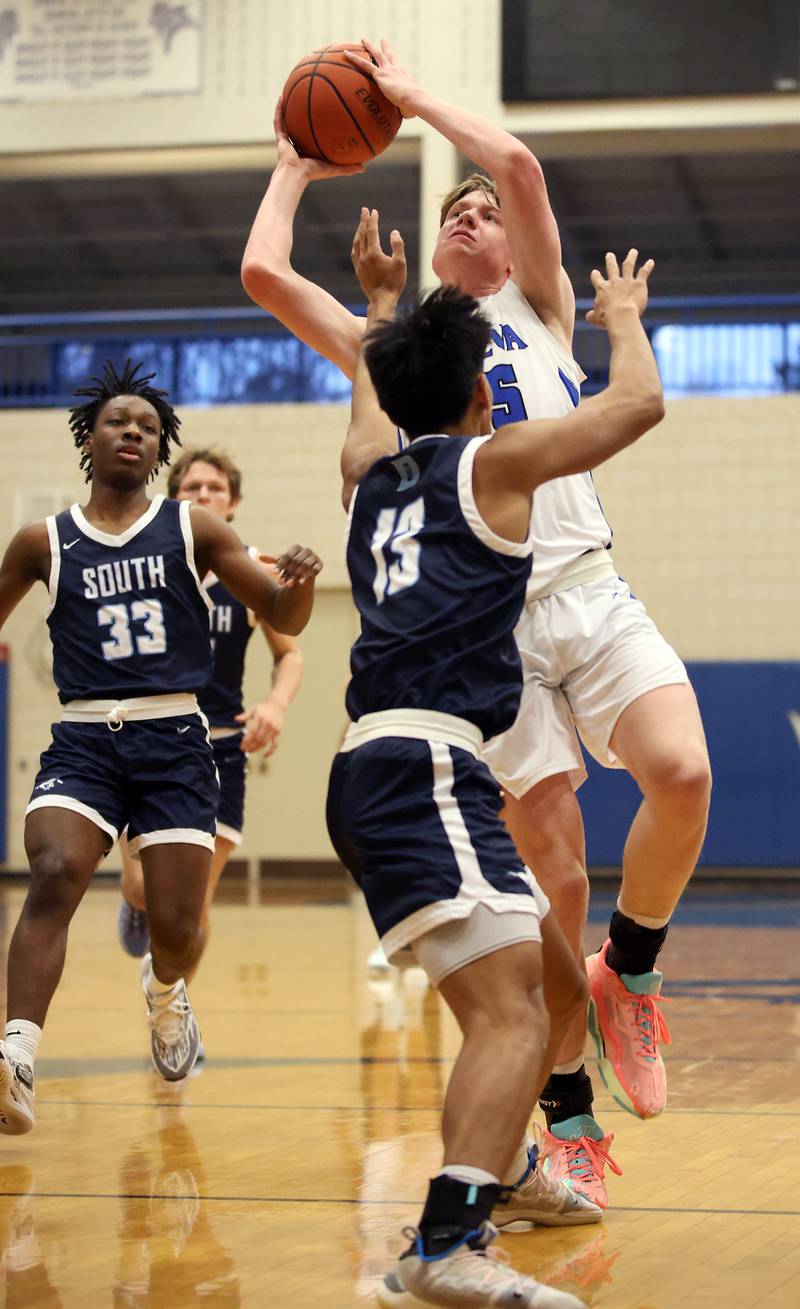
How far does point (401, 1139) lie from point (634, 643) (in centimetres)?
138

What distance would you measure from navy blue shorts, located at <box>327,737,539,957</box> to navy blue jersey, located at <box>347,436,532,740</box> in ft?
0.30

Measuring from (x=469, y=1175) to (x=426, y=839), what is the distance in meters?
0.49

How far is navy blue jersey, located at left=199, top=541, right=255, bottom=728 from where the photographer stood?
6.18 meters

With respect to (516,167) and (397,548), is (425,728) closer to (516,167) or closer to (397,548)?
(397,548)

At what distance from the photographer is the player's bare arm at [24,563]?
424 cm

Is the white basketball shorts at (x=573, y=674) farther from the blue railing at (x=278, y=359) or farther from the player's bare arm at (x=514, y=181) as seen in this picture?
the blue railing at (x=278, y=359)

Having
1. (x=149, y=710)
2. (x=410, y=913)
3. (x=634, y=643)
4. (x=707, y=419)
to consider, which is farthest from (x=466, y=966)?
(x=707, y=419)

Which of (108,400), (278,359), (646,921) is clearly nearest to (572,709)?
(646,921)

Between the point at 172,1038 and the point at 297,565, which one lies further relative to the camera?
the point at 172,1038

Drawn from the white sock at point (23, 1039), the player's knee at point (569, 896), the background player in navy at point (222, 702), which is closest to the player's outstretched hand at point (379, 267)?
the player's knee at point (569, 896)

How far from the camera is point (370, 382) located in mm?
3094

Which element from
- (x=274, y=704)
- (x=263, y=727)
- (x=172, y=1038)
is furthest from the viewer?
(x=274, y=704)

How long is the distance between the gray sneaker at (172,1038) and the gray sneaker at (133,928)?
1446mm

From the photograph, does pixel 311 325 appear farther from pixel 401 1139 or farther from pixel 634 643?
pixel 401 1139
